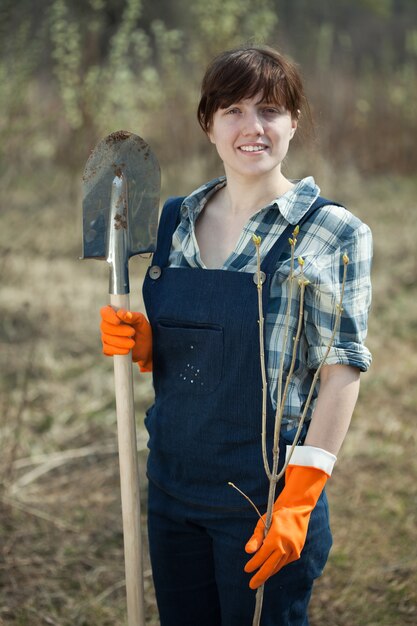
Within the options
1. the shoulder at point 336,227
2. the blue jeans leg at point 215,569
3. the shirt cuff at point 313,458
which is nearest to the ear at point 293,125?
the shoulder at point 336,227

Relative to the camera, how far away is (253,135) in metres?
1.50

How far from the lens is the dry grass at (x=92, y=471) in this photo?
7.93 feet

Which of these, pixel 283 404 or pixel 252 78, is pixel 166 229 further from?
pixel 283 404

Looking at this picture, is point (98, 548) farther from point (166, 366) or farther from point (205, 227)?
point (205, 227)

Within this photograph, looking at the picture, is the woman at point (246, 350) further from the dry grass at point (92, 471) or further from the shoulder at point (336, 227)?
the dry grass at point (92, 471)

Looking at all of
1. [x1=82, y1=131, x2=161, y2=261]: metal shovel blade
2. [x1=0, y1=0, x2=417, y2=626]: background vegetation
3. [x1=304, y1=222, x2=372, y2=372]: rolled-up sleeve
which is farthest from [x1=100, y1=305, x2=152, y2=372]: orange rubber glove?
[x1=0, y1=0, x2=417, y2=626]: background vegetation

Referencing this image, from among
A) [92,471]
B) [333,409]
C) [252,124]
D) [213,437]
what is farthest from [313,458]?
[92,471]

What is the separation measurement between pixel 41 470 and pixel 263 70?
2058 millimetres

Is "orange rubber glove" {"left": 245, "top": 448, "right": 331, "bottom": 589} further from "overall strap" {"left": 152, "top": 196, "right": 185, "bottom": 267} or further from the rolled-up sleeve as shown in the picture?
"overall strap" {"left": 152, "top": 196, "right": 185, "bottom": 267}

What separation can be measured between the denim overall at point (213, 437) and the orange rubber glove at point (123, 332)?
3 centimetres

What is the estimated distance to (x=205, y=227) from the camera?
166 cm

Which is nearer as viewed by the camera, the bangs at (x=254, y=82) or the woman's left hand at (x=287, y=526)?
the woman's left hand at (x=287, y=526)

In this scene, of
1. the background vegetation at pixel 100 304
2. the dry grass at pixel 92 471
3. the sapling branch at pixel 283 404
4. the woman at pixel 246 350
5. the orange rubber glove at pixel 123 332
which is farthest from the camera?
the background vegetation at pixel 100 304

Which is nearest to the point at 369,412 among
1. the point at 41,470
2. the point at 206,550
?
the point at 41,470
